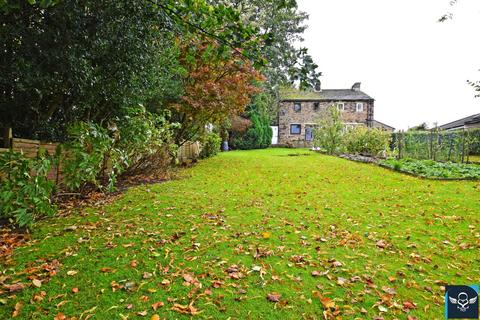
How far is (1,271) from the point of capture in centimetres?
247

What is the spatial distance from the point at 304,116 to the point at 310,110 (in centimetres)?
99

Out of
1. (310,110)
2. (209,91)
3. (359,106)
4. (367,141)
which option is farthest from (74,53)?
(359,106)

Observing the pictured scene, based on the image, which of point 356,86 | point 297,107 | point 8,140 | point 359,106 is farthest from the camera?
point 356,86

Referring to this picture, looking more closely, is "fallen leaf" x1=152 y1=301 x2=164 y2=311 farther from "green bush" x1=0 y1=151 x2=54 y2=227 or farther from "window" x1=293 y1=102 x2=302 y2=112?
"window" x1=293 y1=102 x2=302 y2=112

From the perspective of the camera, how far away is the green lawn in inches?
84.6

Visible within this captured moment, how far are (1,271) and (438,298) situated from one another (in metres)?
3.82

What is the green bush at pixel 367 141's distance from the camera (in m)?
16.1

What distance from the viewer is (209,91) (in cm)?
996

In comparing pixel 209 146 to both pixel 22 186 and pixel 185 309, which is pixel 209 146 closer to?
pixel 22 186

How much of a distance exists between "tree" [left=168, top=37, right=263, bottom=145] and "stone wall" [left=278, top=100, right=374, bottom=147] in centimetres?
2085

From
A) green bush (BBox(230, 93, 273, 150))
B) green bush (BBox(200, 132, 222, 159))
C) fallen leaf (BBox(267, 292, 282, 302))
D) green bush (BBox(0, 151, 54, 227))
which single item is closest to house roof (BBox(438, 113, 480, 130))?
green bush (BBox(230, 93, 273, 150))

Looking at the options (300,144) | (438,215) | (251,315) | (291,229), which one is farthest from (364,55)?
(251,315)

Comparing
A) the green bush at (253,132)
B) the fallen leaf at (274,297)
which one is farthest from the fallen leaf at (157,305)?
the green bush at (253,132)

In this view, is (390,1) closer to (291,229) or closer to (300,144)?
(291,229)
